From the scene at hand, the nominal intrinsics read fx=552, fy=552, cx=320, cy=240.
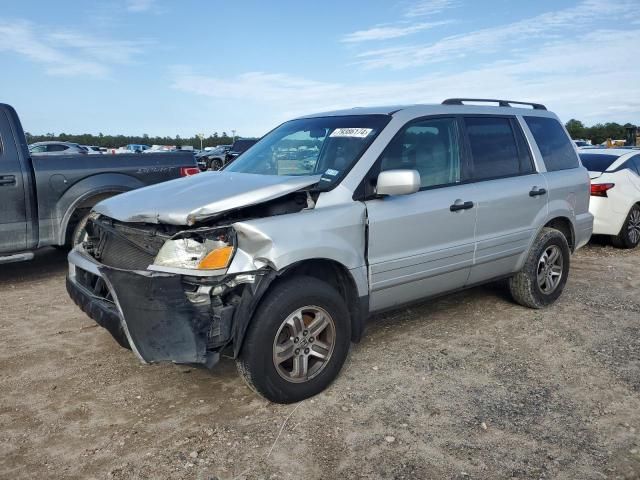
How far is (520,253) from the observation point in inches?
195

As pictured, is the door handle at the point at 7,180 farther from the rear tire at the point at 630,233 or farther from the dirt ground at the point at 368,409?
the rear tire at the point at 630,233

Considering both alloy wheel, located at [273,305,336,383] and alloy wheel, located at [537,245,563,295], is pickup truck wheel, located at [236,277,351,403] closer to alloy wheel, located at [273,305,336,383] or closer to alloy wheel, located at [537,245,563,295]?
alloy wheel, located at [273,305,336,383]

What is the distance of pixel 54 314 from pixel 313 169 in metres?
3.00

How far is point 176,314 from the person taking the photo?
2.98m

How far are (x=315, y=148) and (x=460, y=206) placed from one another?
47.2 inches

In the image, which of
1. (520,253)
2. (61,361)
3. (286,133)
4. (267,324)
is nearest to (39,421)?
(61,361)

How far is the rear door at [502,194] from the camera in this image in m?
4.52

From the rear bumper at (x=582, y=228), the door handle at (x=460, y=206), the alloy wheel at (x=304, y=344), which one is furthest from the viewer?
the rear bumper at (x=582, y=228)

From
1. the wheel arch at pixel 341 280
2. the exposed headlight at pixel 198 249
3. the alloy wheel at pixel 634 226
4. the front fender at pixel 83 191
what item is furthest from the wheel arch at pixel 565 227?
the front fender at pixel 83 191

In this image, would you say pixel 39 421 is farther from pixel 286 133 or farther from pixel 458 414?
pixel 286 133

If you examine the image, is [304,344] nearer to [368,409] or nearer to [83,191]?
[368,409]

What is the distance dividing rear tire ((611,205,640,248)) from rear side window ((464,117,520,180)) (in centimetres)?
442

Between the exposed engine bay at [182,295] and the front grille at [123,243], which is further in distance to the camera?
the front grille at [123,243]

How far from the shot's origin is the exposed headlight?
312 cm
